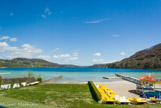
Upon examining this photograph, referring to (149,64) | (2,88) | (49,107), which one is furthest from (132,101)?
(149,64)

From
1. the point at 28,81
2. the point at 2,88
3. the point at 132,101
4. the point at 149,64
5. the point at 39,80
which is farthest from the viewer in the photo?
the point at 149,64

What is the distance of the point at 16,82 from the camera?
645 inches

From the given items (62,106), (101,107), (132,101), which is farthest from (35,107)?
(132,101)

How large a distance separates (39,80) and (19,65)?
171642 mm

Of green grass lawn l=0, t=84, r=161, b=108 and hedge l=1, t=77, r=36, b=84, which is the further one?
hedge l=1, t=77, r=36, b=84

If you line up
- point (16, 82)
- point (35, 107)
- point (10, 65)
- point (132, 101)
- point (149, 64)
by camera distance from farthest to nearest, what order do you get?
point (10, 65) < point (149, 64) < point (16, 82) < point (132, 101) < point (35, 107)

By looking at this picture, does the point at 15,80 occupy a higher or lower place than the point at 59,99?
higher

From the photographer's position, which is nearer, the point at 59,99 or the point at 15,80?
the point at 59,99

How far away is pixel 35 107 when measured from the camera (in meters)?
7.46

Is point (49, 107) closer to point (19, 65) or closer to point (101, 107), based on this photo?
point (101, 107)

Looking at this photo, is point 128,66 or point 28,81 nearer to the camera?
point 28,81

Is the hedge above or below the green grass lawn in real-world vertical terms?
above

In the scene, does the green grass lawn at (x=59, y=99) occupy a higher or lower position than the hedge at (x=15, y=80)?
lower

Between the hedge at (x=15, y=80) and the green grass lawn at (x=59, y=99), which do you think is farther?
the hedge at (x=15, y=80)
